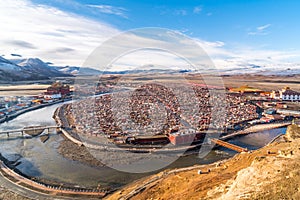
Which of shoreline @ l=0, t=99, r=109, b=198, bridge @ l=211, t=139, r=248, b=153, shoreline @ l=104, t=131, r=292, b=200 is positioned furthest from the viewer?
bridge @ l=211, t=139, r=248, b=153

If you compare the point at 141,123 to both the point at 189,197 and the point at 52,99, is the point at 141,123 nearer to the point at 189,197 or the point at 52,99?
the point at 189,197

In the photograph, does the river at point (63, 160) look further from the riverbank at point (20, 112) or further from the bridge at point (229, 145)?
the riverbank at point (20, 112)

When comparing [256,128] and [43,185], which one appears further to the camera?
[256,128]

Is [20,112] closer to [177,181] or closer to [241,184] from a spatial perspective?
[177,181]

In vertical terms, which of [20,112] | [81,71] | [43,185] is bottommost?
[43,185]

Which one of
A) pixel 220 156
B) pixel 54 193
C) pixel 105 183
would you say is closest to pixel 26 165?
pixel 54 193

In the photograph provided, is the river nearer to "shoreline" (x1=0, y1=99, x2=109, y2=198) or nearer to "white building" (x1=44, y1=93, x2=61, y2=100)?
"shoreline" (x1=0, y1=99, x2=109, y2=198)

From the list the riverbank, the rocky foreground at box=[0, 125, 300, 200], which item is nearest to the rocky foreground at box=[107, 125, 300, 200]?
the rocky foreground at box=[0, 125, 300, 200]

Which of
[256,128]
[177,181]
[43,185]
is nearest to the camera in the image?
[177,181]

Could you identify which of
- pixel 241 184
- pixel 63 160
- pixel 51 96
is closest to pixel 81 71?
pixel 51 96
